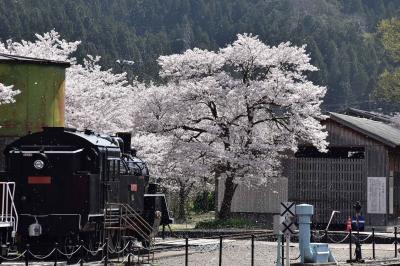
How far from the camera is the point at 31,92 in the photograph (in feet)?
107

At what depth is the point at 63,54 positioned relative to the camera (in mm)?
52500

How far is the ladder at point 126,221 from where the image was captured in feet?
81.5

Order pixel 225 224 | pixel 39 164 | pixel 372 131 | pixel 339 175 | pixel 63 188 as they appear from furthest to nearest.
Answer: pixel 339 175, pixel 372 131, pixel 225 224, pixel 39 164, pixel 63 188

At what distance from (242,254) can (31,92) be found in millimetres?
10274

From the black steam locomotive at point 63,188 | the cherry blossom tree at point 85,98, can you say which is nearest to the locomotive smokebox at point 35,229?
the black steam locomotive at point 63,188

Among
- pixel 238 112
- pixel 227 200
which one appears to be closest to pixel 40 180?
pixel 238 112

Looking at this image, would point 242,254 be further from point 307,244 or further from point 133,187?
point 307,244

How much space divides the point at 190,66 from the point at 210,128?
423 cm

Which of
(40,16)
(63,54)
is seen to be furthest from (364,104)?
A: (63,54)

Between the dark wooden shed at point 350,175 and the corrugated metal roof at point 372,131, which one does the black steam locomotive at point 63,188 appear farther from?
the corrugated metal roof at point 372,131

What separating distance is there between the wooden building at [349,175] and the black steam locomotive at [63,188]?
A: 800 inches

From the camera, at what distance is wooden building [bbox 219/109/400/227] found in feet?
141

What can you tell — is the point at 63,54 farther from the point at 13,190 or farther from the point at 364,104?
the point at 364,104

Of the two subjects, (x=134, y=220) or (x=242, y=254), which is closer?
(x=134, y=220)
